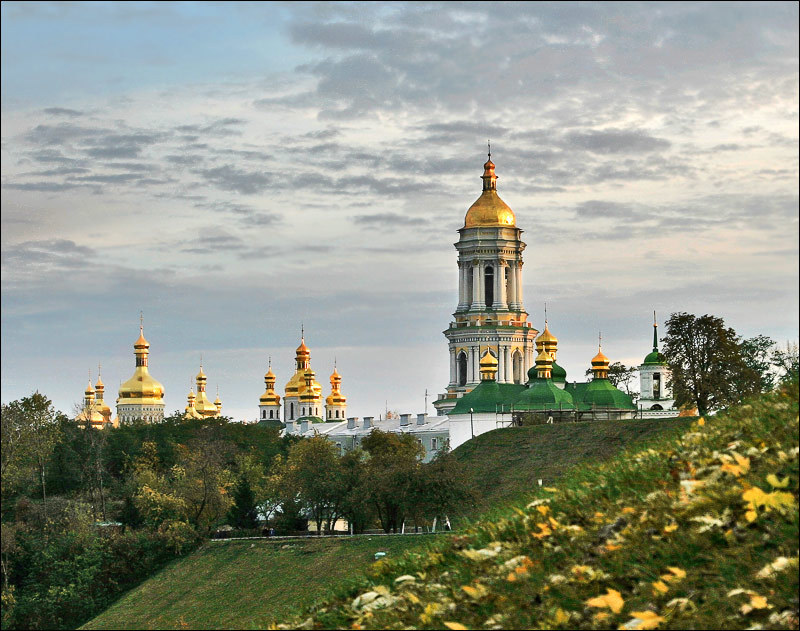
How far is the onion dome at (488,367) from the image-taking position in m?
100

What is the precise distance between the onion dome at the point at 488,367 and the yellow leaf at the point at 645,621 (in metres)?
87.1

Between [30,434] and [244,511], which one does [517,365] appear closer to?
[244,511]

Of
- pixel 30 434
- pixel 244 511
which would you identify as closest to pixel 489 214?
pixel 244 511

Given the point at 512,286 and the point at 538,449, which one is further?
the point at 512,286

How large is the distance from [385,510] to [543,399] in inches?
1217

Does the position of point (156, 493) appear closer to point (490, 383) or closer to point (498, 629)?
point (490, 383)

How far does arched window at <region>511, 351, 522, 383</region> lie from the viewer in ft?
377

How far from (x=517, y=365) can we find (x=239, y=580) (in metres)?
63.4

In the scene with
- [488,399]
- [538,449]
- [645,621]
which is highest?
[488,399]

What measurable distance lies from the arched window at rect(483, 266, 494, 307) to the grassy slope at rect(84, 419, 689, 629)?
41.5m

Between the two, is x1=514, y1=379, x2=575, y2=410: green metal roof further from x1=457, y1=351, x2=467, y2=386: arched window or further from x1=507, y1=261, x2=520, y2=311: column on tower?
x1=507, y1=261, x2=520, y2=311: column on tower

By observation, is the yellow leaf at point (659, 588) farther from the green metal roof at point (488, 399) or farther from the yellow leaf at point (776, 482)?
the green metal roof at point (488, 399)

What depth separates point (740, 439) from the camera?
1301 centimetres

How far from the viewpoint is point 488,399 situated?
89.8 meters
